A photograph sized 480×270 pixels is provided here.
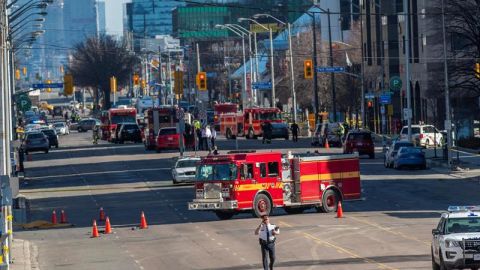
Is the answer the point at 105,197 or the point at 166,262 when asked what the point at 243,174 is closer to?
the point at 166,262

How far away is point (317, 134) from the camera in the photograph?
8862 centimetres

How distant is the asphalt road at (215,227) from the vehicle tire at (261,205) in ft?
1.22

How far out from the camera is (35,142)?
9425cm

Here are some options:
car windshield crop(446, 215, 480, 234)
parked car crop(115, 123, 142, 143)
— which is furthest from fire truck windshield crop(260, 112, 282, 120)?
car windshield crop(446, 215, 480, 234)

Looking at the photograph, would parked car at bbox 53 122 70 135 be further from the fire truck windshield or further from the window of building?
the window of building

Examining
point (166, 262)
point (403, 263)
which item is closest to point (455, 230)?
point (403, 263)

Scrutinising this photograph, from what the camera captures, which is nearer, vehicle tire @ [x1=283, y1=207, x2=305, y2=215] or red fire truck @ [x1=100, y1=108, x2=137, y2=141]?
vehicle tire @ [x1=283, y1=207, x2=305, y2=215]

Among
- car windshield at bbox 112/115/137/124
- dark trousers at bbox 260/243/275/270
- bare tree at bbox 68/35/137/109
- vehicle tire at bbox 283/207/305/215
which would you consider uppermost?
bare tree at bbox 68/35/137/109

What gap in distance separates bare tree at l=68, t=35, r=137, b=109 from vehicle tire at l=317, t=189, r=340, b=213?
147 metres

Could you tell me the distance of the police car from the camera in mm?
26906

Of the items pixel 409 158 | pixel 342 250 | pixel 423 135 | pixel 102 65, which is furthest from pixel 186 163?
pixel 102 65

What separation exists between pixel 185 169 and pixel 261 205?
1653 centimetres

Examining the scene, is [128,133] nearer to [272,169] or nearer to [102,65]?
[272,169]

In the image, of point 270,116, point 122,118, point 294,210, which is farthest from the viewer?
point 122,118
